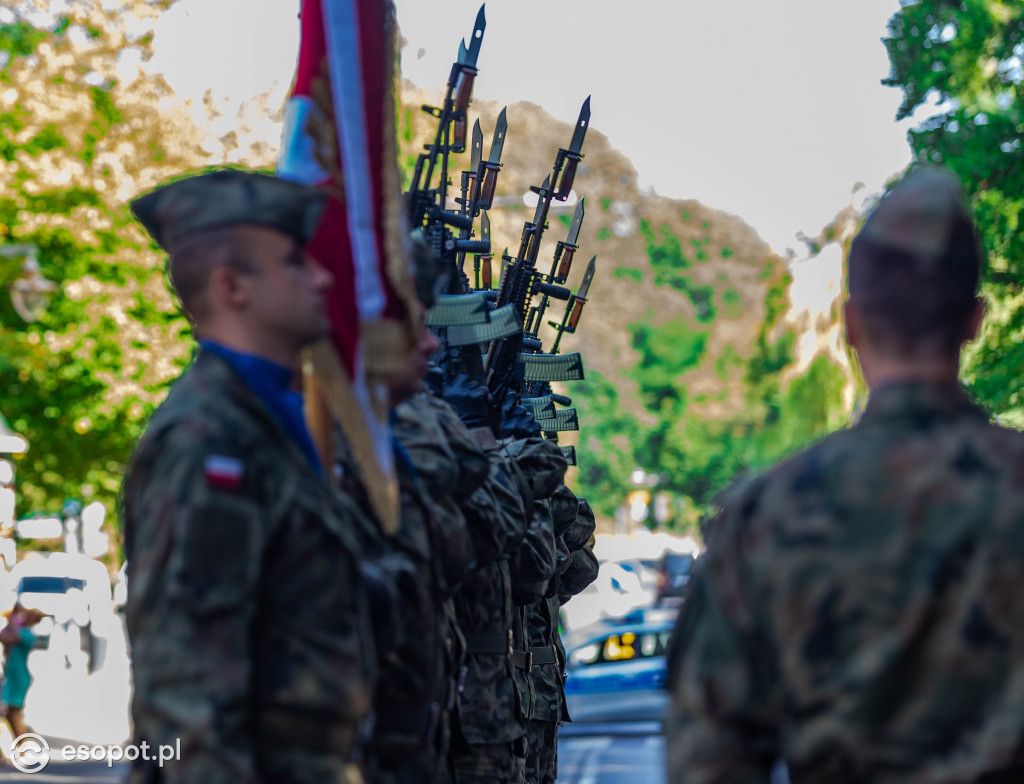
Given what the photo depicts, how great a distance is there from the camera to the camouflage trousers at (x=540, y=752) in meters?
7.65

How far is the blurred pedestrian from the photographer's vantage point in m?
14.2

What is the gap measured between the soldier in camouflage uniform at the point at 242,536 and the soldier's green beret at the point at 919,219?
110 centimetres

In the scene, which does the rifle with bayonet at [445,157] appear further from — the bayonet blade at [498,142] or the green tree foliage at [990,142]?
the green tree foliage at [990,142]

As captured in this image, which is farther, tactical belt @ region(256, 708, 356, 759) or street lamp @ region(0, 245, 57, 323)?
street lamp @ region(0, 245, 57, 323)

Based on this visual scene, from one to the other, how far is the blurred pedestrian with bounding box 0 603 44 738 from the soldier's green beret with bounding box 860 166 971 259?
42.4 ft

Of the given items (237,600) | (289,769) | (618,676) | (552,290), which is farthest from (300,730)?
(618,676)

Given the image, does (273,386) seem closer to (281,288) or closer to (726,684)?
(281,288)

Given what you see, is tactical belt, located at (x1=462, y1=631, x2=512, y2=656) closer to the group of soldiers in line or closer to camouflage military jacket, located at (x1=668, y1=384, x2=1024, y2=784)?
the group of soldiers in line

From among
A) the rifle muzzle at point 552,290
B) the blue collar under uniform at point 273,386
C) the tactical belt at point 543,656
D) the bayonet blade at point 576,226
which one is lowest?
the tactical belt at point 543,656

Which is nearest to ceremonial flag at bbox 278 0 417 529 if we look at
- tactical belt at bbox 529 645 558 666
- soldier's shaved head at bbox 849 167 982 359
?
soldier's shaved head at bbox 849 167 982 359

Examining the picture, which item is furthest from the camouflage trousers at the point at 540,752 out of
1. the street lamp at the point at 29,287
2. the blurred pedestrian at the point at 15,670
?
the street lamp at the point at 29,287

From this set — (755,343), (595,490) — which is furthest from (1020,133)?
(755,343)

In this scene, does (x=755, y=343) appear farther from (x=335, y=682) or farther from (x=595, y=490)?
(x=335, y=682)

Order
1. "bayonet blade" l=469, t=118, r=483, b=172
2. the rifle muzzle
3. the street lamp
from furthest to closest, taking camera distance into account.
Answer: the street lamp < "bayonet blade" l=469, t=118, r=483, b=172 < the rifle muzzle
